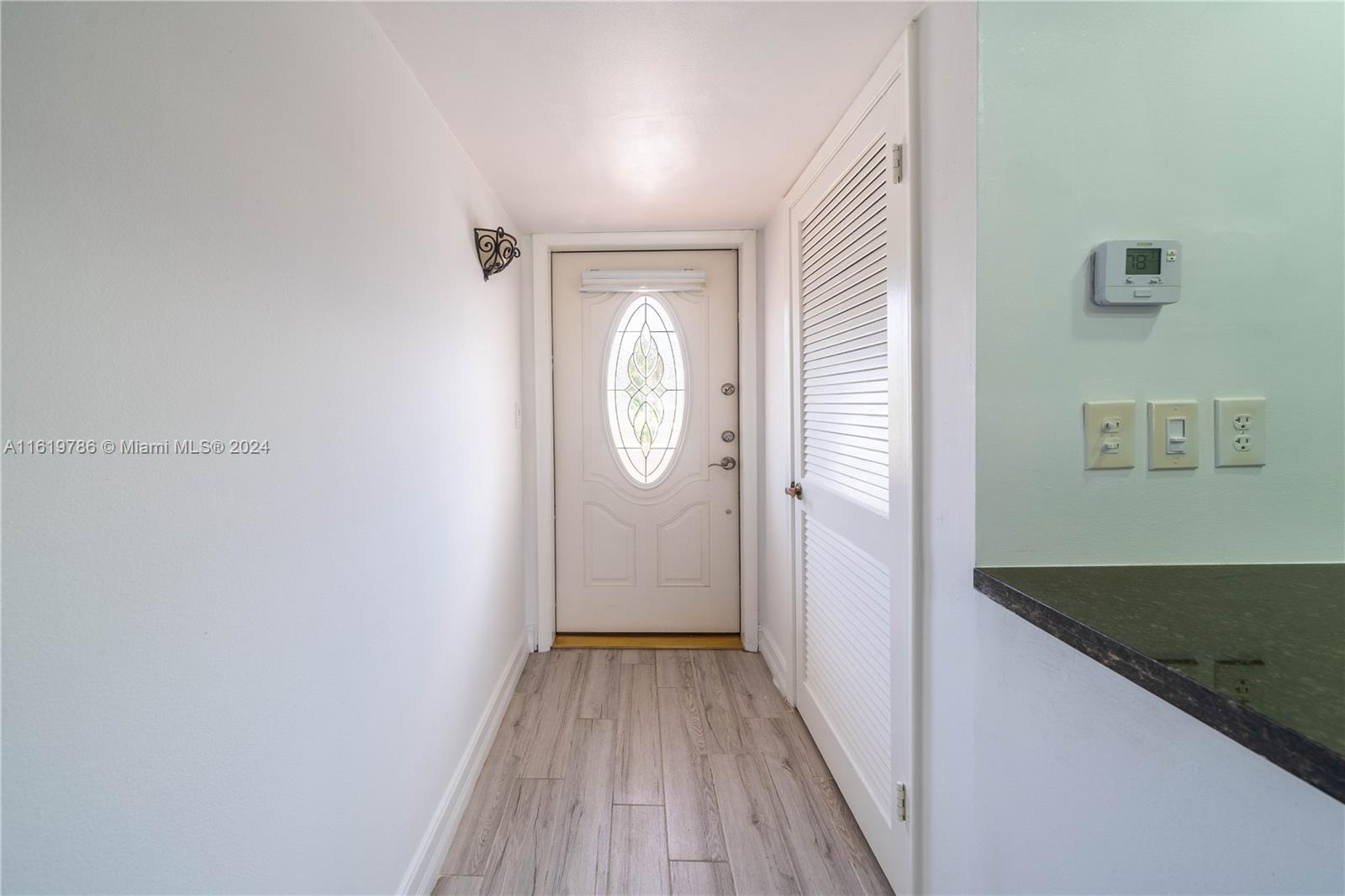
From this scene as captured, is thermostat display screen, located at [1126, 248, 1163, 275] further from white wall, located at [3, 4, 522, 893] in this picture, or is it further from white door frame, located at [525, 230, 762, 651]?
white door frame, located at [525, 230, 762, 651]

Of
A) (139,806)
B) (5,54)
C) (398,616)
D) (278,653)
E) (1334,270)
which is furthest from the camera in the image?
(398,616)

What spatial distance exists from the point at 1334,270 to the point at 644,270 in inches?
97.4

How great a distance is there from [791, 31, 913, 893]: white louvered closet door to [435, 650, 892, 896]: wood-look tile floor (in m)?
0.15

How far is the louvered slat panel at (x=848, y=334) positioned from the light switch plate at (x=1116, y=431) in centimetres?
50

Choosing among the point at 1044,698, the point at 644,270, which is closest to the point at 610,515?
the point at 644,270

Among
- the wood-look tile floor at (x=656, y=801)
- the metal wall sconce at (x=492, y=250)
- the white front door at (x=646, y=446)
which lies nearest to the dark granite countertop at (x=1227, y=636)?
the wood-look tile floor at (x=656, y=801)

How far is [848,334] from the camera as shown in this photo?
1776 millimetres

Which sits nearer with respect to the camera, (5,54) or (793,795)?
(5,54)

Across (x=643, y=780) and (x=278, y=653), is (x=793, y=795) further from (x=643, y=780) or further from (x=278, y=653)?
(x=278, y=653)

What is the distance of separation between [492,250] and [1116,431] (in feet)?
6.61

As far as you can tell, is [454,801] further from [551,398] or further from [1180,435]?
[1180,435]

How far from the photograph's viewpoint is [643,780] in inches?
75.9

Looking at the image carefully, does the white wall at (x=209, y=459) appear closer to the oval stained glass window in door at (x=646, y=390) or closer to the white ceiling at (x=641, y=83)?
the white ceiling at (x=641, y=83)

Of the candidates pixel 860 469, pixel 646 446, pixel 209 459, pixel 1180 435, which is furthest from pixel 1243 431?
pixel 646 446
